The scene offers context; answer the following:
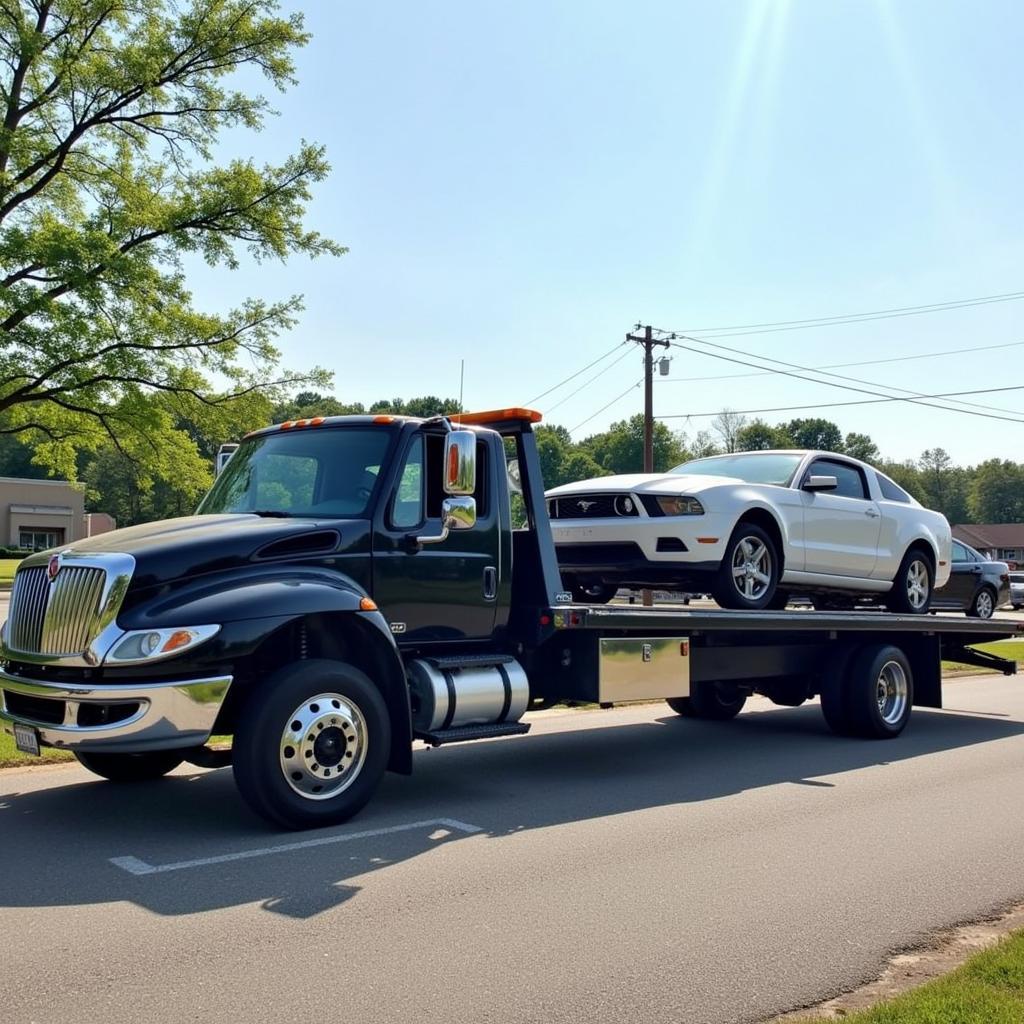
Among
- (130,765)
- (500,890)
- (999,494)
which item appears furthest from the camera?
(999,494)

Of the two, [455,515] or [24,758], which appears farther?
[24,758]

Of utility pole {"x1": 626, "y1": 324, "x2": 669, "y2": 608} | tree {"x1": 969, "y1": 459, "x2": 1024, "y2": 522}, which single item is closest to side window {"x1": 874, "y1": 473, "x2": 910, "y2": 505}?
utility pole {"x1": 626, "y1": 324, "x2": 669, "y2": 608}

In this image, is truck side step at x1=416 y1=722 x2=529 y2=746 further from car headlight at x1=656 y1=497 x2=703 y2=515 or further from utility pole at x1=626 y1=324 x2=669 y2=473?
utility pole at x1=626 y1=324 x2=669 y2=473

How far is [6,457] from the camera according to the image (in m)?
99.3

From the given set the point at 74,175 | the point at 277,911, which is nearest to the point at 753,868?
the point at 277,911

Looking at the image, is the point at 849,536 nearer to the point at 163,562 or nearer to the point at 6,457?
the point at 163,562

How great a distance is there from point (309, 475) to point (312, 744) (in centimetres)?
191

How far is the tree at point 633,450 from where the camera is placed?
98625 mm

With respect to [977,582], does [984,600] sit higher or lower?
lower

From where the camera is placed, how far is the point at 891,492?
1147cm

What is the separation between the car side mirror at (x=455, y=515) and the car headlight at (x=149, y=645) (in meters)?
1.79

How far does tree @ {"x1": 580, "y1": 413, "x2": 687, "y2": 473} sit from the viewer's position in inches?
3883

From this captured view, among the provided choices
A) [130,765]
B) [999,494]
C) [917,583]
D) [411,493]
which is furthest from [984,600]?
[999,494]

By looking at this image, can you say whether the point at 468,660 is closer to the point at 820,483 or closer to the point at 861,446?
the point at 820,483
